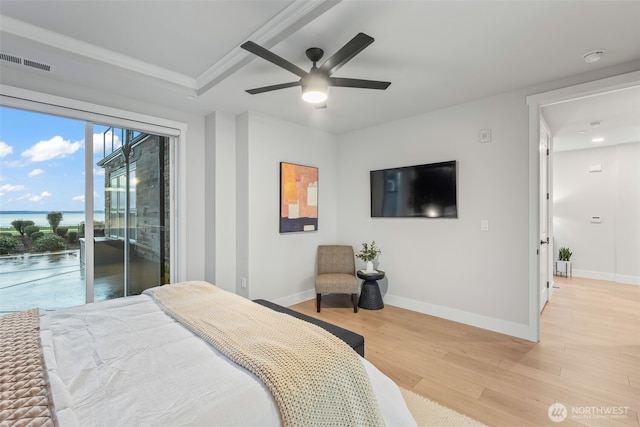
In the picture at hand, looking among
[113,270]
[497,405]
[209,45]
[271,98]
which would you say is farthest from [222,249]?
[497,405]

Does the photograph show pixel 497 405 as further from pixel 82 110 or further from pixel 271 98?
pixel 82 110

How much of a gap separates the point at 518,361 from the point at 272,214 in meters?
2.91

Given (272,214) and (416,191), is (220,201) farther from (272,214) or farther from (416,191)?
(416,191)

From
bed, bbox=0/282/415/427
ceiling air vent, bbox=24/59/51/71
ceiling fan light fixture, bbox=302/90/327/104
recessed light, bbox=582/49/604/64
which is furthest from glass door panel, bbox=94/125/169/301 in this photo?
recessed light, bbox=582/49/604/64

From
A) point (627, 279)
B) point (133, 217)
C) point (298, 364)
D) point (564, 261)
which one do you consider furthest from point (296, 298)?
point (627, 279)

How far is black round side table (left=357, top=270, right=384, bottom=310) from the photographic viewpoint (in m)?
3.84

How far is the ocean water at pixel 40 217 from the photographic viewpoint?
2.61 metres

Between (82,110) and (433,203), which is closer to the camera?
(82,110)

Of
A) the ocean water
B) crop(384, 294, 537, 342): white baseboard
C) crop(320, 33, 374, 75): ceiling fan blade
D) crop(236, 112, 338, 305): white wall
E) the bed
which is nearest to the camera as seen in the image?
the bed

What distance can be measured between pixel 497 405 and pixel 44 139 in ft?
14.0

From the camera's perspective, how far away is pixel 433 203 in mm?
3617

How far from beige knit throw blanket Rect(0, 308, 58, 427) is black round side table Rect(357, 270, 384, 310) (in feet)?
10.3

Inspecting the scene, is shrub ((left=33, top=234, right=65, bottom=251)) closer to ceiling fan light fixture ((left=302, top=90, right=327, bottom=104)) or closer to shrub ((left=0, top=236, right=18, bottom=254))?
shrub ((left=0, top=236, right=18, bottom=254))

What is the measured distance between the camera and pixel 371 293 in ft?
12.6
